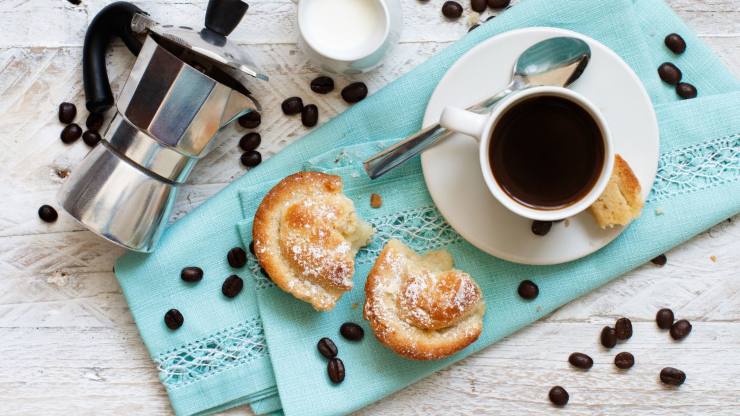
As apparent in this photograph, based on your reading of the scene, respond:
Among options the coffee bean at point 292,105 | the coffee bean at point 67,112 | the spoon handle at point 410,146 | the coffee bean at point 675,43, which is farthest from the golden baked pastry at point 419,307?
the coffee bean at point 67,112

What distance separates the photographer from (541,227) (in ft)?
5.35

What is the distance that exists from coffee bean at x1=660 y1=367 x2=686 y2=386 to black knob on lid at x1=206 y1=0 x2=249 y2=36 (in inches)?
50.8

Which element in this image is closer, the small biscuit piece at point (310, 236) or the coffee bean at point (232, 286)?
the small biscuit piece at point (310, 236)

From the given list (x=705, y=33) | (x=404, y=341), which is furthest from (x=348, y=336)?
(x=705, y=33)

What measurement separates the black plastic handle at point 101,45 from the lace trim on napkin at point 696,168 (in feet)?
4.04

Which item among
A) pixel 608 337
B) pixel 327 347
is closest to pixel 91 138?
pixel 327 347

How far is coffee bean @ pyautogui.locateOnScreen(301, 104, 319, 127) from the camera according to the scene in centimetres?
177

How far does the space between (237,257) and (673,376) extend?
1082 mm

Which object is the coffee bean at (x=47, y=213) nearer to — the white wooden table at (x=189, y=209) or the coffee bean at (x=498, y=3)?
the white wooden table at (x=189, y=209)

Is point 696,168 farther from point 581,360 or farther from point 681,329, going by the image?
point 581,360

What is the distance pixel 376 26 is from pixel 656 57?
26.1 inches

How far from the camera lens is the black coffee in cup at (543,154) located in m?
1.53

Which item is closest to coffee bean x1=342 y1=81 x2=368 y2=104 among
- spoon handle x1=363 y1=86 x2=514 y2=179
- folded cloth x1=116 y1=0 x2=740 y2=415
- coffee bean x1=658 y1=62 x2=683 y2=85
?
folded cloth x1=116 y1=0 x2=740 y2=415

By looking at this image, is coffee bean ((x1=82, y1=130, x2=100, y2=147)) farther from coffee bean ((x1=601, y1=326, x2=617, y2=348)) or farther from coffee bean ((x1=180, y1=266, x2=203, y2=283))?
coffee bean ((x1=601, y1=326, x2=617, y2=348))
